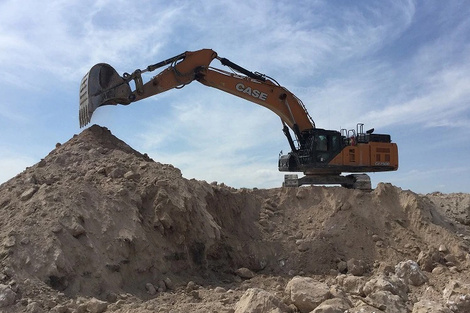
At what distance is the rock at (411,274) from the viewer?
9570 millimetres

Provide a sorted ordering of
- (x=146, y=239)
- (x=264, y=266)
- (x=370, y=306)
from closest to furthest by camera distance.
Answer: (x=370, y=306), (x=146, y=239), (x=264, y=266)

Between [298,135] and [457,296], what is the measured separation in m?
6.74

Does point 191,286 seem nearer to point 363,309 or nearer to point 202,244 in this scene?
point 202,244

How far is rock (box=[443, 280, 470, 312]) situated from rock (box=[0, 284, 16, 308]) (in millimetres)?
6823

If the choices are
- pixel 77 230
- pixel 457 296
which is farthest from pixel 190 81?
pixel 457 296

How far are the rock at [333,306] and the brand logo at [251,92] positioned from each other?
24.9 ft

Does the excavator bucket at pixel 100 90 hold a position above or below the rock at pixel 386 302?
above

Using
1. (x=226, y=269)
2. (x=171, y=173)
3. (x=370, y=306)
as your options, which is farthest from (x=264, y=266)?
(x=370, y=306)

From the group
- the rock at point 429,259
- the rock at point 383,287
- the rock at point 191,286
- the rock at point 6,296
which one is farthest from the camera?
the rock at point 429,259

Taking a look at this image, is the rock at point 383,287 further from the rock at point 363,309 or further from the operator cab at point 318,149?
the operator cab at point 318,149

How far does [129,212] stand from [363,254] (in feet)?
17.6

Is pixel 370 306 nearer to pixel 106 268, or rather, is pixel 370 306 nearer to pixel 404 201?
pixel 106 268

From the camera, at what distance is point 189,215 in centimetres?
974

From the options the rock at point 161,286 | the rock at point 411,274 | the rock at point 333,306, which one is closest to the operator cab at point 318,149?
the rock at point 411,274
